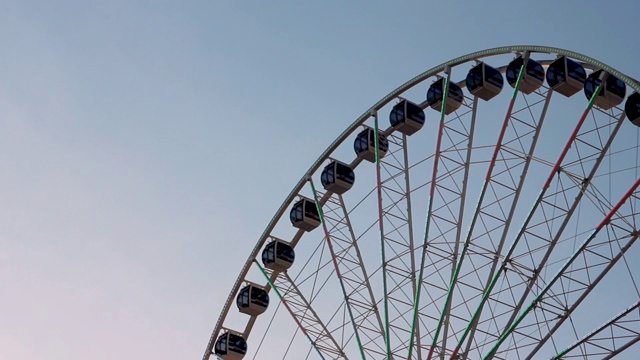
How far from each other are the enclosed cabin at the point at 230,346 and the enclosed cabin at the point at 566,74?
18.5 m

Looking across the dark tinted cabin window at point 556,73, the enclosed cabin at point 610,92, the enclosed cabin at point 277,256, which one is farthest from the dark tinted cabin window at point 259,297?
the enclosed cabin at point 610,92

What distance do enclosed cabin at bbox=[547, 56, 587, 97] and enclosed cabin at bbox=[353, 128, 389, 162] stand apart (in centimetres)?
913

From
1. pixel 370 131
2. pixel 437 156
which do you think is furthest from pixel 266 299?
pixel 437 156

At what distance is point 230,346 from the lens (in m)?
49.1

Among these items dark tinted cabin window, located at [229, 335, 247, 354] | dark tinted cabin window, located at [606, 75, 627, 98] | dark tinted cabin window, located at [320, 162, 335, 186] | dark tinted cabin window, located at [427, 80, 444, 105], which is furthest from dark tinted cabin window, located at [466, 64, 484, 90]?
dark tinted cabin window, located at [229, 335, 247, 354]

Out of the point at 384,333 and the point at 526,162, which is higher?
the point at 526,162

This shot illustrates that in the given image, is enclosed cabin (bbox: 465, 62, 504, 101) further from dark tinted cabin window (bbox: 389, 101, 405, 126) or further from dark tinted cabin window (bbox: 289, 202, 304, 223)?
dark tinted cabin window (bbox: 289, 202, 304, 223)

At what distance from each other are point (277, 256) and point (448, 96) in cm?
1079

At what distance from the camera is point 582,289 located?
115 ft

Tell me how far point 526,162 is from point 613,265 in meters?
4.97

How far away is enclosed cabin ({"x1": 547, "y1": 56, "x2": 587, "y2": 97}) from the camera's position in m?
37.7

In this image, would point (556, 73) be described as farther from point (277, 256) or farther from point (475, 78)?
point (277, 256)

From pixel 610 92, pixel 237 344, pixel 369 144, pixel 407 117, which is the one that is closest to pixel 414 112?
pixel 407 117

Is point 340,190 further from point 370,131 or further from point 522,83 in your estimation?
point 522,83
